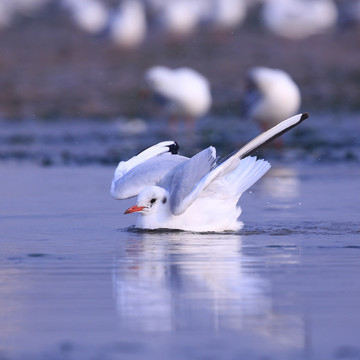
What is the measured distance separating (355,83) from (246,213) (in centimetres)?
1992

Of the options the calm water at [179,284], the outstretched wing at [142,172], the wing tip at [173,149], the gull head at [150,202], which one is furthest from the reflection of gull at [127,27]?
the gull head at [150,202]

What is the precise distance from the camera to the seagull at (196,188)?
841 centimetres

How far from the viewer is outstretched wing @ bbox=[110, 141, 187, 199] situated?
8.95m

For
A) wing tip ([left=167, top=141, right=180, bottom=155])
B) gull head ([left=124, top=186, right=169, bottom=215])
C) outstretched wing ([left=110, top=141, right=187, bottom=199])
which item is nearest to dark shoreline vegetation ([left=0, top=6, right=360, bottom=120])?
wing tip ([left=167, top=141, right=180, bottom=155])

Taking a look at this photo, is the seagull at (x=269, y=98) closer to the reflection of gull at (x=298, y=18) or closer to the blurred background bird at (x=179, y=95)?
the blurred background bird at (x=179, y=95)

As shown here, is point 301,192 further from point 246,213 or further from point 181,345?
point 181,345

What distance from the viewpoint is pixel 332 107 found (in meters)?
26.1

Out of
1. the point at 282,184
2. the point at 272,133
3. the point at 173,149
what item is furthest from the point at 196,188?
the point at 282,184

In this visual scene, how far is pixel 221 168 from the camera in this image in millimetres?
8367

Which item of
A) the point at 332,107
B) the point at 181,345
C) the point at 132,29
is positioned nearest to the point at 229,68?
the point at 332,107

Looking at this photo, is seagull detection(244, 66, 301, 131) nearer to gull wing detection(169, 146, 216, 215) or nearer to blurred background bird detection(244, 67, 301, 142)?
blurred background bird detection(244, 67, 301, 142)

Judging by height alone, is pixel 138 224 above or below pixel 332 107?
below

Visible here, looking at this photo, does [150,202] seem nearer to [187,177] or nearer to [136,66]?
[187,177]

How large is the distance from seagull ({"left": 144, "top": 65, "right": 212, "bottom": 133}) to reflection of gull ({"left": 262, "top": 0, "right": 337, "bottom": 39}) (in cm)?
1331
